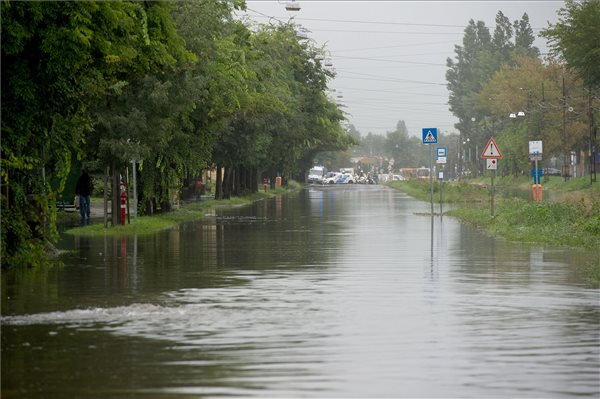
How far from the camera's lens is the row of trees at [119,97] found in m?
23.5

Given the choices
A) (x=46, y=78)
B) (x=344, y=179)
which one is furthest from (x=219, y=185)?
(x=344, y=179)

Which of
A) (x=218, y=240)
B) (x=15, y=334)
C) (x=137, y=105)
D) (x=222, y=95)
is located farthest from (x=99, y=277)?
(x=222, y=95)

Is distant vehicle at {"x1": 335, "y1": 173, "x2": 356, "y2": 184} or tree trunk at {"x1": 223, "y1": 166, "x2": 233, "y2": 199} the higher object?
tree trunk at {"x1": 223, "y1": 166, "x2": 233, "y2": 199}

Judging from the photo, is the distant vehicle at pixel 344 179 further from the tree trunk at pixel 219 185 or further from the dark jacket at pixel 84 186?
the dark jacket at pixel 84 186

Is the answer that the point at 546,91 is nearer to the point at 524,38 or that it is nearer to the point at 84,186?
the point at 524,38

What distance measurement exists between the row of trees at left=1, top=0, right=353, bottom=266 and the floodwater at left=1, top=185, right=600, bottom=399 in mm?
2007

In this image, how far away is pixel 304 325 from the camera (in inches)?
624

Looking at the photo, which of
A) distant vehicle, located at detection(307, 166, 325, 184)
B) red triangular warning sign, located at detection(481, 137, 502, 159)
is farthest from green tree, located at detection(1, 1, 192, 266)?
distant vehicle, located at detection(307, 166, 325, 184)

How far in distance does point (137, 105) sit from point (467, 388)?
1100 inches

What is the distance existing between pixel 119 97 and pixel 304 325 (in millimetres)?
23116

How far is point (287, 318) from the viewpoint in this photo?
16.6 meters

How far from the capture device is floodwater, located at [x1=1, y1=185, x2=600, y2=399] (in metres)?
11.8

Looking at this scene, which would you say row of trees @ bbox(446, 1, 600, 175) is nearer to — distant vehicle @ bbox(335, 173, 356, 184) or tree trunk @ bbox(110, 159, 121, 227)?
distant vehicle @ bbox(335, 173, 356, 184)

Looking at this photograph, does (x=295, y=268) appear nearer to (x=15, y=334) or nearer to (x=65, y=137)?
(x=65, y=137)
